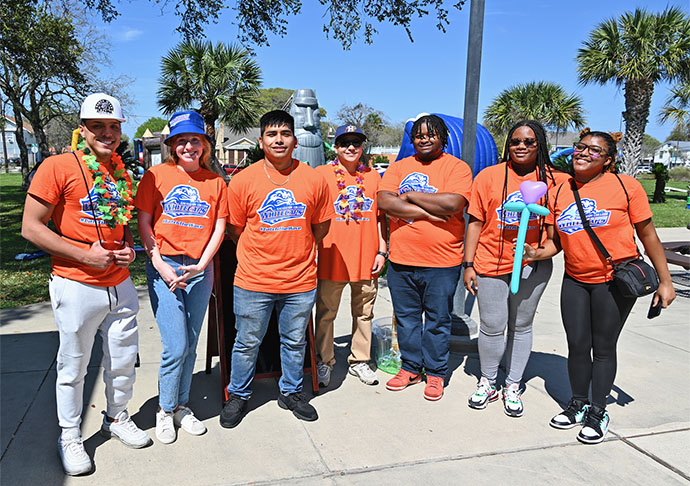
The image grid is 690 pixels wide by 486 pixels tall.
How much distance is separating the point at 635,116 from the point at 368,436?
2430 cm

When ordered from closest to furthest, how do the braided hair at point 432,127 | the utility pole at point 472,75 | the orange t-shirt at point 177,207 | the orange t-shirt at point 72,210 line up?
the orange t-shirt at point 72,210
the orange t-shirt at point 177,207
the braided hair at point 432,127
the utility pole at point 472,75

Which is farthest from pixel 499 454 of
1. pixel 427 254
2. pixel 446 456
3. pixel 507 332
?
pixel 427 254

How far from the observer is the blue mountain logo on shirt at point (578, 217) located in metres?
3.11

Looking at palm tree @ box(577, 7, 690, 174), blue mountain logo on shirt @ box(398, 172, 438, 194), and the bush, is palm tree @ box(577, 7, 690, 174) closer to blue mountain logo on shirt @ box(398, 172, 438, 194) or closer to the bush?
blue mountain logo on shirt @ box(398, 172, 438, 194)

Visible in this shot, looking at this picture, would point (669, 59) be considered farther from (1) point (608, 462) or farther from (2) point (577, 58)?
(1) point (608, 462)

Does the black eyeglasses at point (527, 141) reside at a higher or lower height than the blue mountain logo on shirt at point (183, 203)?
higher

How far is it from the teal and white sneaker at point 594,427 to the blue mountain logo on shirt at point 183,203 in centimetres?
273

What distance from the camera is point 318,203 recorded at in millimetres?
3381

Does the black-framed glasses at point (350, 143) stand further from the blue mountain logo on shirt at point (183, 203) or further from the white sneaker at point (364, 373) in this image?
the white sneaker at point (364, 373)

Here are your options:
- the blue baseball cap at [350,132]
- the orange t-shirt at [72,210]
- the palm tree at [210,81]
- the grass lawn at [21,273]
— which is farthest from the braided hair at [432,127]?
the palm tree at [210,81]

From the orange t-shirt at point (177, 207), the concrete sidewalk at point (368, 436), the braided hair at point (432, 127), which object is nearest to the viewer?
the concrete sidewalk at point (368, 436)

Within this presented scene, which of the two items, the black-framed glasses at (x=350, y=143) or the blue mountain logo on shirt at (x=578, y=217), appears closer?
the blue mountain logo on shirt at (x=578, y=217)

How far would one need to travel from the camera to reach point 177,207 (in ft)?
9.77

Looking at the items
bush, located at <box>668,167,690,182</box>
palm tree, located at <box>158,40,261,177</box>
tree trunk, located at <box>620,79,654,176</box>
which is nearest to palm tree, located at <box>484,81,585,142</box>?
tree trunk, located at <box>620,79,654,176</box>
